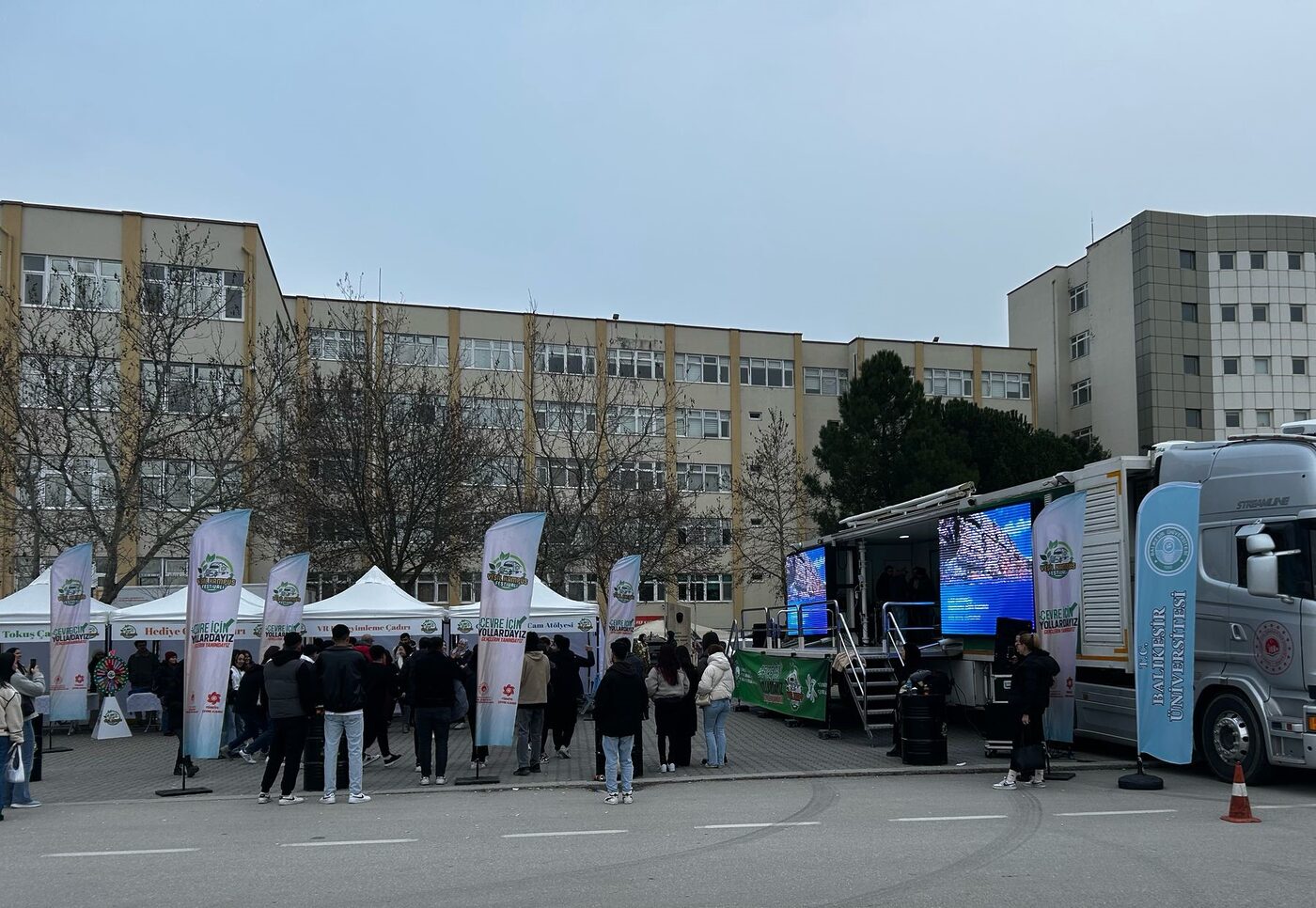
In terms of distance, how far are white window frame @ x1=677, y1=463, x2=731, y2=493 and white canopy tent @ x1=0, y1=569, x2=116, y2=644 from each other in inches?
1453

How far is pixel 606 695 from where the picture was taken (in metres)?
12.4

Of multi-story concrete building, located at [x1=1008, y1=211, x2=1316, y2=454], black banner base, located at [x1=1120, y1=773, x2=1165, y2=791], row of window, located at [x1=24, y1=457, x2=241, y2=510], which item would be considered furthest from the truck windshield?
multi-story concrete building, located at [x1=1008, y1=211, x2=1316, y2=454]

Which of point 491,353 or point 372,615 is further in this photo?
point 491,353

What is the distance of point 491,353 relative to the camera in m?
57.0

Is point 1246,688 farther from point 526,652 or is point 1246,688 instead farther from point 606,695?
point 526,652

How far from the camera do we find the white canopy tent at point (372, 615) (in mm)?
22812

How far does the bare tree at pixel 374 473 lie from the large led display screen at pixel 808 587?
423 inches

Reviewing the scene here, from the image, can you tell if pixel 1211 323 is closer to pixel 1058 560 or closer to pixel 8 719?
pixel 1058 560

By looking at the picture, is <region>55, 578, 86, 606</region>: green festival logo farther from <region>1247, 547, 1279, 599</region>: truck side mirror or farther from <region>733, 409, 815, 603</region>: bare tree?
<region>733, 409, 815, 603</region>: bare tree

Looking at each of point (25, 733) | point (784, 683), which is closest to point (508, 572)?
point (25, 733)

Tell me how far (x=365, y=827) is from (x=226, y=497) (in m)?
19.4

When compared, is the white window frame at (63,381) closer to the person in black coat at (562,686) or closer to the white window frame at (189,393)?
the white window frame at (189,393)

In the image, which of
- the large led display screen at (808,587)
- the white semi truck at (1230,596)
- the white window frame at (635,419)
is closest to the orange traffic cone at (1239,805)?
the white semi truck at (1230,596)

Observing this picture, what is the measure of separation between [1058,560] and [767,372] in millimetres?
47906
